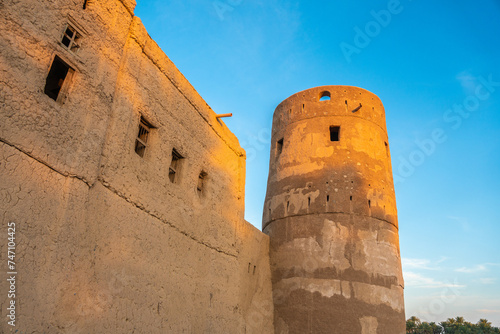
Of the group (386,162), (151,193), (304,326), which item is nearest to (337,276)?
(304,326)

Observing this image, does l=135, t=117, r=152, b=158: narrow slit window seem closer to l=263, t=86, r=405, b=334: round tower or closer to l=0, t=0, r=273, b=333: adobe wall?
l=0, t=0, r=273, b=333: adobe wall

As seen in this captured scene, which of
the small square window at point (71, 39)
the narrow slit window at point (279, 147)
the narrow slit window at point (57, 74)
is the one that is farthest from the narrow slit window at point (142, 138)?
the narrow slit window at point (279, 147)

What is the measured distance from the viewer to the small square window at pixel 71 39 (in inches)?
187

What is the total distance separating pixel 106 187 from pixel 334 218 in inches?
281

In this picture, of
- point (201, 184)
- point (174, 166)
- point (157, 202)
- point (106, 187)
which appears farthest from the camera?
point (201, 184)

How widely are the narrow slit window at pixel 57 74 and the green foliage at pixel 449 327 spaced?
1766 inches

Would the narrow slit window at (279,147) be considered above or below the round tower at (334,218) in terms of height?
above

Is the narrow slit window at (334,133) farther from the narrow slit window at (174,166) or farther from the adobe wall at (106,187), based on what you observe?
the narrow slit window at (174,166)

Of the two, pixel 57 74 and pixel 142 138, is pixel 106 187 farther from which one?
pixel 57 74

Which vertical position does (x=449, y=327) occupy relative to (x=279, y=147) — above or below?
below

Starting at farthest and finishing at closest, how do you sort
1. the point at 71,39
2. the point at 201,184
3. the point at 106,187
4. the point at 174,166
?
the point at 201,184, the point at 174,166, the point at 106,187, the point at 71,39

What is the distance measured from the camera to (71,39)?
15.8ft

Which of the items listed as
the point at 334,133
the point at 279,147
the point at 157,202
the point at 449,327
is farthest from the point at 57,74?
the point at 449,327

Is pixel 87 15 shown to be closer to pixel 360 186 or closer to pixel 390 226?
pixel 360 186
